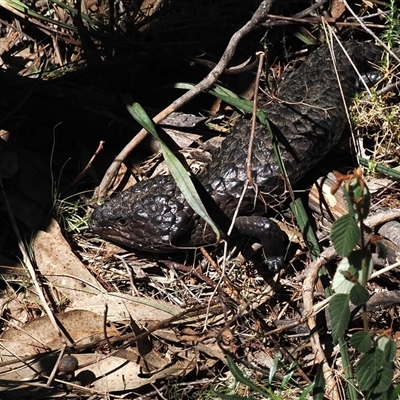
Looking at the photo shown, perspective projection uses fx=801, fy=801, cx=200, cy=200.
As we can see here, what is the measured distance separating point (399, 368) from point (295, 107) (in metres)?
1.60

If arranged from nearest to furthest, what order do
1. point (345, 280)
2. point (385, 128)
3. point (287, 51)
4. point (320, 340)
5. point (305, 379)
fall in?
1. point (345, 280)
2. point (305, 379)
3. point (320, 340)
4. point (385, 128)
5. point (287, 51)

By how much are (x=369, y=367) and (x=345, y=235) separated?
55 centimetres

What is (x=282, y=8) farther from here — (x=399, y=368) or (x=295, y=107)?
(x=399, y=368)

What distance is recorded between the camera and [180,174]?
4.27 m

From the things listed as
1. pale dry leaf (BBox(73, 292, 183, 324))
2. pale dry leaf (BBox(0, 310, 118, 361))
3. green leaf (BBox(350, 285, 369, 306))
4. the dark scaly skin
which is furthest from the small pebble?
green leaf (BBox(350, 285, 369, 306))

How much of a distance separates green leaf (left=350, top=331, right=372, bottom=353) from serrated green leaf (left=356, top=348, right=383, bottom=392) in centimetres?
5

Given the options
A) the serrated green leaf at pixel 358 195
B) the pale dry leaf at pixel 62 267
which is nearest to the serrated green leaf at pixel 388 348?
the serrated green leaf at pixel 358 195

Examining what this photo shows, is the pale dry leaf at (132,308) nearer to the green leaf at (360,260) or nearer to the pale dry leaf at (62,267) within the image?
the pale dry leaf at (62,267)

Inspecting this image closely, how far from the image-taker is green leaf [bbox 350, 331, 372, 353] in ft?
9.81

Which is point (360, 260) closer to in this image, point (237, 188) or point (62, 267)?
point (237, 188)

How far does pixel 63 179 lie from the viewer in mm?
4859

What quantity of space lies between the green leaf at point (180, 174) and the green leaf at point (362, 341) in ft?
3.83

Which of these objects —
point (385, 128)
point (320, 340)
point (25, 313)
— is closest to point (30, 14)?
point (25, 313)

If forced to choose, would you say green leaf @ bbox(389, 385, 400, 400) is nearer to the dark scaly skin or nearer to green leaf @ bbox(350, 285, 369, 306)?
green leaf @ bbox(350, 285, 369, 306)
